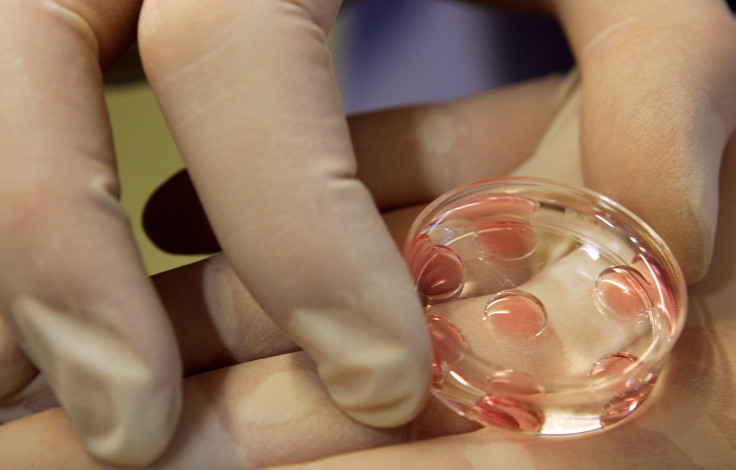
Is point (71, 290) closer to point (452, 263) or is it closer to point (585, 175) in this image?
point (452, 263)

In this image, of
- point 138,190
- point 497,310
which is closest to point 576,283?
point 497,310

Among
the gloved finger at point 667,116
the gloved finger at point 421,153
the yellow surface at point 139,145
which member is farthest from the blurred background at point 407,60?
the gloved finger at point 667,116

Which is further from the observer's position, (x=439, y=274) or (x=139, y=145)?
(x=139, y=145)

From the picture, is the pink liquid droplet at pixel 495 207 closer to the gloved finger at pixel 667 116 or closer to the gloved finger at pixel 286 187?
the gloved finger at pixel 667 116

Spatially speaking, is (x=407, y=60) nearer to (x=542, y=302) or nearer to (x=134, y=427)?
(x=542, y=302)

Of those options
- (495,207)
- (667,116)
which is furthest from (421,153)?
(667,116)

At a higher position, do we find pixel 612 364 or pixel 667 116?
pixel 667 116

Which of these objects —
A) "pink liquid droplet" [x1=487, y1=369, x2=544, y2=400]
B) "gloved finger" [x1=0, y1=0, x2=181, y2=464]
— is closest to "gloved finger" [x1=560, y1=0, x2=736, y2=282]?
"pink liquid droplet" [x1=487, y1=369, x2=544, y2=400]

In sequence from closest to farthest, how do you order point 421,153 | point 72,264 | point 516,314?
point 72,264 → point 516,314 → point 421,153
